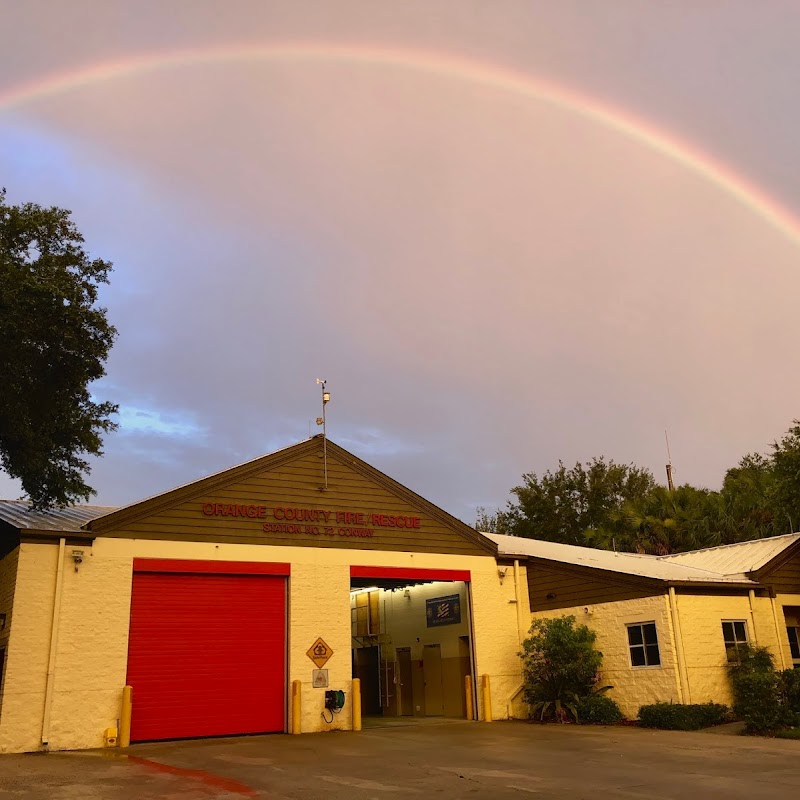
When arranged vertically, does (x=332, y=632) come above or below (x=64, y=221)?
below

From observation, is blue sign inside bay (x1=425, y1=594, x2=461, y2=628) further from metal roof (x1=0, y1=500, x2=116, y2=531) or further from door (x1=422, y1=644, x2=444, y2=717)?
metal roof (x1=0, y1=500, x2=116, y2=531)

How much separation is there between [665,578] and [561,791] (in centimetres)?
1099

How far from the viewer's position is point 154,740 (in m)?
18.9

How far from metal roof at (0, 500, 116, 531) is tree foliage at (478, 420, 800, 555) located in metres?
20.1

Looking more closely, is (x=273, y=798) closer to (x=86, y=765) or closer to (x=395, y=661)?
(x=86, y=765)

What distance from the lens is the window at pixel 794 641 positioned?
2305 centimetres

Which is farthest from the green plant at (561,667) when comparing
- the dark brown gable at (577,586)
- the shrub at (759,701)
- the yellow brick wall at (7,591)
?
the yellow brick wall at (7,591)

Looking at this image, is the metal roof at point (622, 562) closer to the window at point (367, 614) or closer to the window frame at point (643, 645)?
the window frame at point (643, 645)

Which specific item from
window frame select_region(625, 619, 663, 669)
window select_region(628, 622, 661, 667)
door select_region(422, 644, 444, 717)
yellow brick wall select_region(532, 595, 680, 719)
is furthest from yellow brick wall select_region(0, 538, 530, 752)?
window select_region(628, 622, 661, 667)

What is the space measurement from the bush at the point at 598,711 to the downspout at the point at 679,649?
79.1 inches

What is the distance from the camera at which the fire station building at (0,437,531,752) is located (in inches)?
711

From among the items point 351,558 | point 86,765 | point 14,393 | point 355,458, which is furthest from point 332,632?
point 14,393

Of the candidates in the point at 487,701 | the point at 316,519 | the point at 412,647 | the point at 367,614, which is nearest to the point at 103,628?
the point at 316,519

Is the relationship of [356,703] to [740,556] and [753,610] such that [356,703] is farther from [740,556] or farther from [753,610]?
[740,556]
